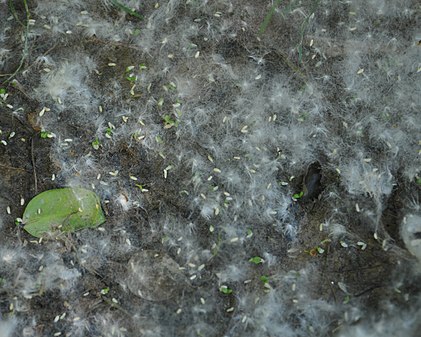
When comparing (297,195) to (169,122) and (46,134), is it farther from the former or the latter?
(46,134)

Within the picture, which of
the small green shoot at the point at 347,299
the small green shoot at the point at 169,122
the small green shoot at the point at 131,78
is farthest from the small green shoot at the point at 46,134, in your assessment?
the small green shoot at the point at 347,299

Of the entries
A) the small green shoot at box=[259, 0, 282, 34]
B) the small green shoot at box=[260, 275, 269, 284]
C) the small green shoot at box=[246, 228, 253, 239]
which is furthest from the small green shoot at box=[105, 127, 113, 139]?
the small green shoot at box=[260, 275, 269, 284]

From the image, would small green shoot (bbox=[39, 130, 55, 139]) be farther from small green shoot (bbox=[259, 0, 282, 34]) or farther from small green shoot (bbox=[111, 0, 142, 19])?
small green shoot (bbox=[259, 0, 282, 34])

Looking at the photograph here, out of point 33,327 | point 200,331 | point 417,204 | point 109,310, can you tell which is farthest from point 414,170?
point 33,327

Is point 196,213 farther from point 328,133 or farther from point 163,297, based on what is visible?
point 328,133

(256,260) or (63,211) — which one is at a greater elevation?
(256,260)

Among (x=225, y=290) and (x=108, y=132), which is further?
(x=108, y=132)

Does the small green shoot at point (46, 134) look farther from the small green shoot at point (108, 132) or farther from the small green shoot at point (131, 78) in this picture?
the small green shoot at point (131, 78)

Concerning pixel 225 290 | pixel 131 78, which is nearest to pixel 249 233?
pixel 225 290
